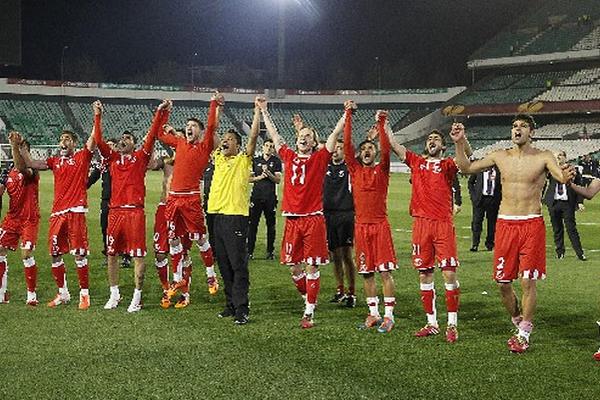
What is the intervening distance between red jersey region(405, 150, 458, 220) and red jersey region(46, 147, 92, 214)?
4.07 m

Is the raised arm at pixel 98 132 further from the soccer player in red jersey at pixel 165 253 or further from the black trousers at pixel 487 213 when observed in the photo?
the black trousers at pixel 487 213

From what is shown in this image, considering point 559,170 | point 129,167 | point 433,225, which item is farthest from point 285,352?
point 129,167

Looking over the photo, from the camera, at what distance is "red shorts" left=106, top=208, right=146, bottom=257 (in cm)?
957

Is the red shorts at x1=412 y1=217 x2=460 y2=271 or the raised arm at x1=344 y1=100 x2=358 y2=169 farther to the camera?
the raised arm at x1=344 y1=100 x2=358 y2=169

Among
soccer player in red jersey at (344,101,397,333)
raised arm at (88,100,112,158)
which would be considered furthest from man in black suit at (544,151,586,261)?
raised arm at (88,100,112,158)

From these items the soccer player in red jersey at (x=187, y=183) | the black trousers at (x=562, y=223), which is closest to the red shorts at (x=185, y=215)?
the soccer player in red jersey at (x=187, y=183)

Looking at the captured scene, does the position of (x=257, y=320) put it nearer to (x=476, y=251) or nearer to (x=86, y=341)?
(x=86, y=341)

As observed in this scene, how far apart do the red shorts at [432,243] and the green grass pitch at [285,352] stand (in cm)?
78

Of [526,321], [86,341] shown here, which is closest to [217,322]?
[86,341]

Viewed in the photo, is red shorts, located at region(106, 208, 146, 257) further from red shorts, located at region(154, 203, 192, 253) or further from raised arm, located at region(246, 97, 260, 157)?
raised arm, located at region(246, 97, 260, 157)

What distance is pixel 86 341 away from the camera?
785 cm

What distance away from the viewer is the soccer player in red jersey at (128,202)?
958cm

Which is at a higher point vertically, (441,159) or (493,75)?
(493,75)

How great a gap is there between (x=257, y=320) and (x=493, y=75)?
6952 cm
